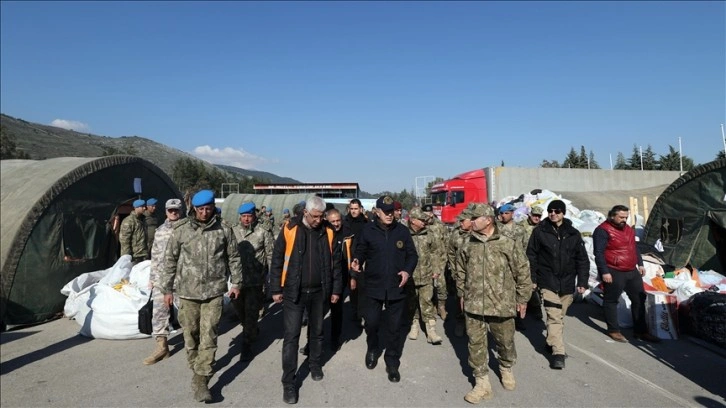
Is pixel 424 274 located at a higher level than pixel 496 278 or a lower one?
lower

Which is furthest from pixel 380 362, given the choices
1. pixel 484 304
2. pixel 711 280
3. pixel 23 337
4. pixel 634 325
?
pixel 711 280

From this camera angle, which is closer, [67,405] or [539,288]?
[67,405]

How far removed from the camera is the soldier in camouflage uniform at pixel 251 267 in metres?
5.14

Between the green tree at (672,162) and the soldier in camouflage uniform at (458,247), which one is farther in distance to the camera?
the green tree at (672,162)

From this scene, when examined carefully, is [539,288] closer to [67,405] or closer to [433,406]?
[433,406]

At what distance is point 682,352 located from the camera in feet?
16.3

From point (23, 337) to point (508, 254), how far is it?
7.37 meters

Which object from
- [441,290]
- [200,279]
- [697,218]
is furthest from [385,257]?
[697,218]

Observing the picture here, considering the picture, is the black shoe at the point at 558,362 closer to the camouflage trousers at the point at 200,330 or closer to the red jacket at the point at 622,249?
the red jacket at the point at 622,249

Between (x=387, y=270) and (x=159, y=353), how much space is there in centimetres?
317

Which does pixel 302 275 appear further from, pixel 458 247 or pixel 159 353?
pixel 458 247

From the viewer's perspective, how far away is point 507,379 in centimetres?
397

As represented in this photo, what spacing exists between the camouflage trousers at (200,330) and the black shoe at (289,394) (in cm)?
76

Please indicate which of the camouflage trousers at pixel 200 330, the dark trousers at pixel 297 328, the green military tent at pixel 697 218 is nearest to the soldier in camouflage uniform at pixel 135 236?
the camouflage trousers at pixel 200 330
